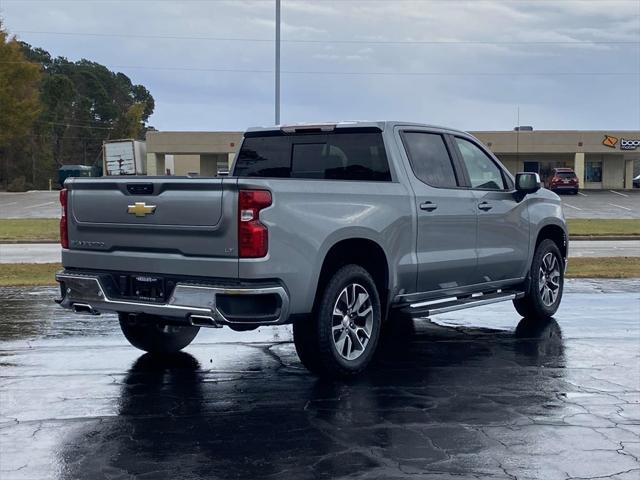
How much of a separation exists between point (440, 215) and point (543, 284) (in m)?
2.51

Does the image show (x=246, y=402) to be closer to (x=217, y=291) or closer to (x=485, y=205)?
(x=217, y=291)

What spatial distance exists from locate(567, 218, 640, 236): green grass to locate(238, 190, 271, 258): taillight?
24239 mm

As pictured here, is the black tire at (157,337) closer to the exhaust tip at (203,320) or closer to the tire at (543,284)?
the exhaust tip at (203,320)

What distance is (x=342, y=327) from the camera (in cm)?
712

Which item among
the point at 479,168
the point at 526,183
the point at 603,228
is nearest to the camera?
the point at 479,168

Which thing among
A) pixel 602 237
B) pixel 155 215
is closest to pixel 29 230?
pixel 602 237

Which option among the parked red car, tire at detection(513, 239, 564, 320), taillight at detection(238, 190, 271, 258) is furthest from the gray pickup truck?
the parked red car

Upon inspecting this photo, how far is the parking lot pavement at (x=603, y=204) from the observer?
147 feet

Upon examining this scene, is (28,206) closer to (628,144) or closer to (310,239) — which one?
(628,144)

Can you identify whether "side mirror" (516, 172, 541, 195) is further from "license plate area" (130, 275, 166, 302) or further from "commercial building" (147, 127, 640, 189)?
"commercial building" (147, 127, 640, 189)

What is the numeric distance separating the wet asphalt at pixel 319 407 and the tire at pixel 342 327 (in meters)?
0.17

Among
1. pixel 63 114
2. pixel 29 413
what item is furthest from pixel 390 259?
pixel 63 114

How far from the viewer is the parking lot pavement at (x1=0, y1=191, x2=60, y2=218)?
42.4m

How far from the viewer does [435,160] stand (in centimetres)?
847
